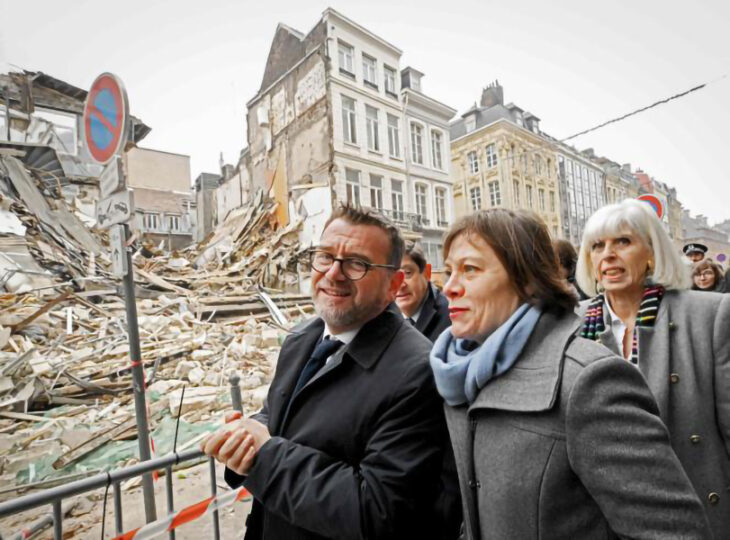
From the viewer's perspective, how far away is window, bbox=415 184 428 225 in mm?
22016

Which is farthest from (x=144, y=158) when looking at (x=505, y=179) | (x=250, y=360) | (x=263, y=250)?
(x=505, y=179)

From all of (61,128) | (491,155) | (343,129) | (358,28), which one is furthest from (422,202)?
(61,128)

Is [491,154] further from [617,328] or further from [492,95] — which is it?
[617,328]

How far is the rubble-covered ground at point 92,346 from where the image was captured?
489 cm

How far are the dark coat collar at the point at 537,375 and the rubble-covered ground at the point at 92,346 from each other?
2.69 meters

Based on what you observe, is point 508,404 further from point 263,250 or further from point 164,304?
point 263,250

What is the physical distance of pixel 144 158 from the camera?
24922 mm

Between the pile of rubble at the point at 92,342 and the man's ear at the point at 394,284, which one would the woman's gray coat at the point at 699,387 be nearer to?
the man's ear at the point at 394,284

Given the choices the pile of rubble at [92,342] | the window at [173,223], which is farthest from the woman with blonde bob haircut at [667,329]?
the window at [173,223]

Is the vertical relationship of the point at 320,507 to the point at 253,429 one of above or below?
below

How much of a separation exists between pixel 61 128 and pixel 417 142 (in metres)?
16.6

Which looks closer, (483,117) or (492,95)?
(483,117)

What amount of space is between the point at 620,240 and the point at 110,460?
5729 mm

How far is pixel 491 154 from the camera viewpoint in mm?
29719
